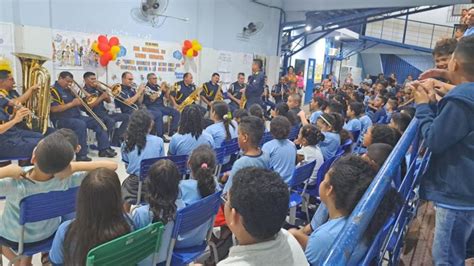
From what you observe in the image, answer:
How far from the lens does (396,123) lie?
3.13m

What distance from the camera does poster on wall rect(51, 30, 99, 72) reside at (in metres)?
4.92

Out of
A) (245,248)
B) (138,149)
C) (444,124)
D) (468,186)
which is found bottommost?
(138,149)

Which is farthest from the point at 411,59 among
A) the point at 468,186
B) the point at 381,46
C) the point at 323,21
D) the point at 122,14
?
the point at 468,186

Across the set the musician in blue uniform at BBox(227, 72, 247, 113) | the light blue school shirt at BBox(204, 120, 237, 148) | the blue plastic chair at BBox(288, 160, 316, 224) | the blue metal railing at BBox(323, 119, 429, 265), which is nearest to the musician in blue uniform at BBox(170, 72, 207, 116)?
the musician in blue uniform at BBox(227, 72, 247, 113)

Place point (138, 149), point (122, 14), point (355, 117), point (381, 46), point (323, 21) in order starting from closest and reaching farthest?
1. point (138, 149)
2. point (355, 117)
3. point (122, 14)
4. point (323, 21)
5. point (381, 46)

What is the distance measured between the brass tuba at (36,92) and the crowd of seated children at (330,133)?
10.00 feet

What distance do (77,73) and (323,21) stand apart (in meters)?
7.07

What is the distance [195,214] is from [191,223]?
0.18 ft

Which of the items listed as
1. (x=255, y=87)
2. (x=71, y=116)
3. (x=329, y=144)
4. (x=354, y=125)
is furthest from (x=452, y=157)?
(x=255, y=87)

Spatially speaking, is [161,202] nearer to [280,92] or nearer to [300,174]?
[300,174]

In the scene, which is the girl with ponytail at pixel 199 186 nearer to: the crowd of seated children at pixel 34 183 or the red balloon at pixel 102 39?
the crowd of seated children at pixel 34 183

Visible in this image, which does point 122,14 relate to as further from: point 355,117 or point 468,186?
point 468,186

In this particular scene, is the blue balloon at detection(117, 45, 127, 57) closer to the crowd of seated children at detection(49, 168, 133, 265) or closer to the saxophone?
the saxophone

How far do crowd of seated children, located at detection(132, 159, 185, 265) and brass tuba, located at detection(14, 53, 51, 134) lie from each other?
284cm
